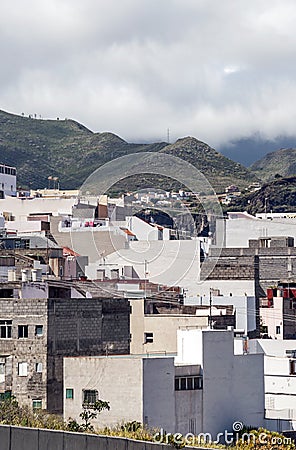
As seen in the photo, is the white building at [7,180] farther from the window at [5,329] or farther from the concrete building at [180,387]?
the concrete building at [180,387]

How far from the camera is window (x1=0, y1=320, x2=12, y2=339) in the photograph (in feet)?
112

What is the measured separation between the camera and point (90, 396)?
97.1ft

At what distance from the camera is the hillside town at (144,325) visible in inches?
1163

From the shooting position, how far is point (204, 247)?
6169 cm

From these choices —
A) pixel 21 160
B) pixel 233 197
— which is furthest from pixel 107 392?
pixel 21 160

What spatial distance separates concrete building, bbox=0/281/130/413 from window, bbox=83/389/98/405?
302 cm

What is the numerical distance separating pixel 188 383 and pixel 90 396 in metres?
2.31

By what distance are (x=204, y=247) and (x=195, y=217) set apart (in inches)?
169

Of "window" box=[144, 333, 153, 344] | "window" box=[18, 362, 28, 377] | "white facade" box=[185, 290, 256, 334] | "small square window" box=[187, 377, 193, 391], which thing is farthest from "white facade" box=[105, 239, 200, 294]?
"small square window" box=[187, 377, 193, 391]

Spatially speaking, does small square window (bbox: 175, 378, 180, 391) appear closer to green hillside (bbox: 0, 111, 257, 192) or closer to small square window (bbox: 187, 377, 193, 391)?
small square window (bbox: 187, 377, 193, 391)

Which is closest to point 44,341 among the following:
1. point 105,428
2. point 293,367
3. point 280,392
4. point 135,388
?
point 135,388

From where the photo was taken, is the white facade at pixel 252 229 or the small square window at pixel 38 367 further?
the white facade at pixel 252 229

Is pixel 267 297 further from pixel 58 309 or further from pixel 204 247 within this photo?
pixel 58 309

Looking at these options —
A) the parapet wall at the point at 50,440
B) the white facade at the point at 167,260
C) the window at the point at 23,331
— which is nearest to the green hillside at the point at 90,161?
the white facade at the point at 167,260
